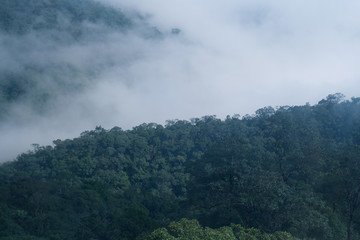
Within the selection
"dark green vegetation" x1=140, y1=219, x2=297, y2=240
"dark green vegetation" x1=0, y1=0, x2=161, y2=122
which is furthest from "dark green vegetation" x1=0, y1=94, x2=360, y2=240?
"dark green vegetation" x1=0, y1=0, x2=161, y2=122

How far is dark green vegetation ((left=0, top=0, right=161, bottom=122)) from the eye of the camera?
364 ft

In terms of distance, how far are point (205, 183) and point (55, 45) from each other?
142 meters

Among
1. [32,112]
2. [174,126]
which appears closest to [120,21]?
[32,112]

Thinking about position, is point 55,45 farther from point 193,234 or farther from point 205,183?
point 193,234

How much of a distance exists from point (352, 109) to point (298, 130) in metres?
29.3

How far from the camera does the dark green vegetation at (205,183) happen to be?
1817 cm

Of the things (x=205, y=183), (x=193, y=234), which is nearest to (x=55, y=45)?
(x=205, y=183)

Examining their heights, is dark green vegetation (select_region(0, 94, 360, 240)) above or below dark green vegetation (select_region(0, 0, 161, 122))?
below

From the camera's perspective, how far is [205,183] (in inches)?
890

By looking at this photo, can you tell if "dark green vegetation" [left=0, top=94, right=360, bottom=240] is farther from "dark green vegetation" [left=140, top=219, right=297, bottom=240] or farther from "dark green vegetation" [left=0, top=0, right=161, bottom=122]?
"dark green vegetation" [left=0, top=0, right=161, bottom=122]

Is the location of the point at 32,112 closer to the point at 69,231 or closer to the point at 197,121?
the point at 197,121

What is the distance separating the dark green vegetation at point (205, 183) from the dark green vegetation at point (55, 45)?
184 ft

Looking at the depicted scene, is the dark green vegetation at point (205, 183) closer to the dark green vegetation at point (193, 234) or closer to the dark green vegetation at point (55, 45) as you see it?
the dark green vegetation at point (193, 234)

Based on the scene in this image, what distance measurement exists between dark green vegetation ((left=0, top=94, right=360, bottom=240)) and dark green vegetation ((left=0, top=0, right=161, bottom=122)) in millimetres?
56214
